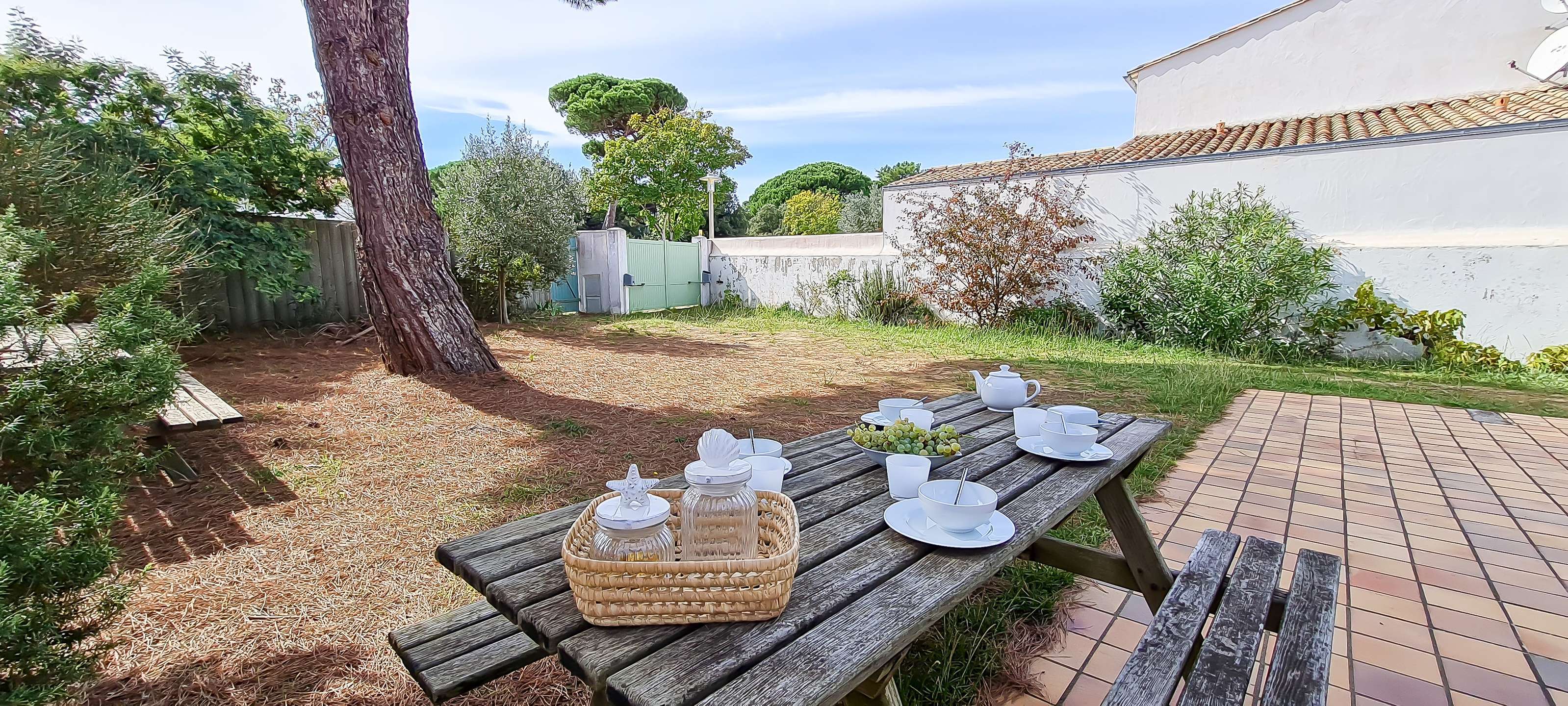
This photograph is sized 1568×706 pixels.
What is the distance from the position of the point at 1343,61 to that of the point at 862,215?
55.1 ft

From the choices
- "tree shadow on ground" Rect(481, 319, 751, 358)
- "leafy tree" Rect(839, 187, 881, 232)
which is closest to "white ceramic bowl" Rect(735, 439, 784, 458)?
"tree shadow on ground" Rect(481, 319, 751, 358)

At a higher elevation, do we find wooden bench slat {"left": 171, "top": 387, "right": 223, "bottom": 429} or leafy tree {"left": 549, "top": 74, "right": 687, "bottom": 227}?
leafy tree {"left": 549, "top": 74, "right": 687, "bottom": 227}

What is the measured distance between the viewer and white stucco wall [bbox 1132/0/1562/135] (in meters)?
7.80

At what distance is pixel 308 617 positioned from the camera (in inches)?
72.0

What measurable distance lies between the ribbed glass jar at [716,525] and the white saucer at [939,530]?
0.34 meters

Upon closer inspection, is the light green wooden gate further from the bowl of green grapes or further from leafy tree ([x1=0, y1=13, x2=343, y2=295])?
the bowl of green grapes

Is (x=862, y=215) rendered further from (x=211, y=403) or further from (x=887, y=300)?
(x=211, y=403)

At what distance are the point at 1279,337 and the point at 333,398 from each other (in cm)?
954

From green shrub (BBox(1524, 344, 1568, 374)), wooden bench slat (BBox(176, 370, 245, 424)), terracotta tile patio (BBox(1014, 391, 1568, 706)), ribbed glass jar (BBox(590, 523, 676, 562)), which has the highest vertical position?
ribbed glass jar (BBox(590, 523, 676, 562))

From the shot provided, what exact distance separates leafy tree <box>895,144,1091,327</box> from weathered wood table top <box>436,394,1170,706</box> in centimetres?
782

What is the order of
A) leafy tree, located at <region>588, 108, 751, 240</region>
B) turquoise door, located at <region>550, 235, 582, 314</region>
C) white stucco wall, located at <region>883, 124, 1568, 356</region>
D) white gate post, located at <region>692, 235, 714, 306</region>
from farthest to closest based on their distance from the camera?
1. leafy tree, located at <region>588, 108, 751, 240</region>
2. white gate post, located at <region>692, 235, 714, 306</region>
3. turquoise door, located at <region>550, 235, 582, 314</region>
4. white stucco wall, located at <region>883, 124, 1568, 356</region>

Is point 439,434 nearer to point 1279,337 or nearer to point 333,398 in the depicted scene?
point 333,398

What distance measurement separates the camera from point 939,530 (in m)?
1.18

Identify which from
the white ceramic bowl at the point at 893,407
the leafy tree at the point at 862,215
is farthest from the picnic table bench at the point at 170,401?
the leafy tree at the point at 862,215
